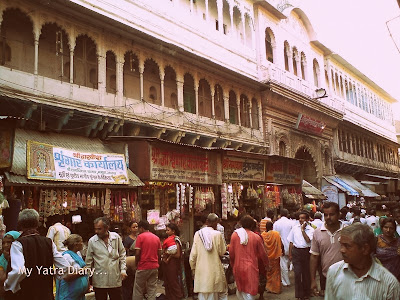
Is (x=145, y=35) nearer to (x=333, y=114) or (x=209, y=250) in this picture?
(x=209, y=250)

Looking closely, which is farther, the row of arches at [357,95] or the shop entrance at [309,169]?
the row of arches at [357,95]

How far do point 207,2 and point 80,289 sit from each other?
14724 mm

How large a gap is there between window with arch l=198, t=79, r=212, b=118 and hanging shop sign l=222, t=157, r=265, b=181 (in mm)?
3400

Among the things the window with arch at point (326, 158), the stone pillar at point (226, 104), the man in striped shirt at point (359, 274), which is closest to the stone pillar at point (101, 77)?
the stone pillar at point (226, 104)

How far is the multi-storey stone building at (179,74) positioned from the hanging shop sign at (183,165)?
2.08 meters

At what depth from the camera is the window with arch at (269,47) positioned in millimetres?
20859

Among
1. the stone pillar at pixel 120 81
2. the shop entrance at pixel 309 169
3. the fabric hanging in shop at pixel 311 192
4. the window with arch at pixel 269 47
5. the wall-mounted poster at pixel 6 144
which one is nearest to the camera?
the wall-mounted poster at pixel 6 144

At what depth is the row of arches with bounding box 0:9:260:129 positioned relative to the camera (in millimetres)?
11008

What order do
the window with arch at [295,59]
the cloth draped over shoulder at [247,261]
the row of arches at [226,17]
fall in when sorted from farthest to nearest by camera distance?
1. the window with arch at [295,59]
2. the row of arches at [226,17]
3. the cloth draped over shoulder at [247,261]

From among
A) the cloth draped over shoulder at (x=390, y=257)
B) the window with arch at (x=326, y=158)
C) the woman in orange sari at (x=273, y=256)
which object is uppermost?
the window with arch at (x=326, y=158)

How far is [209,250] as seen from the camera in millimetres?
5953

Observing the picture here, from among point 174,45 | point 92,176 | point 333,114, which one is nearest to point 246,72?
point 174,45

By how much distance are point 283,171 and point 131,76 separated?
7.74 metres

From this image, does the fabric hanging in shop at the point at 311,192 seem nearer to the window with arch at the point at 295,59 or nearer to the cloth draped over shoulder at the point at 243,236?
the window with arch at the point at 295,59
